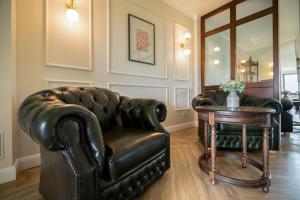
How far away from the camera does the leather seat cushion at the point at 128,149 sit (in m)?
1.04

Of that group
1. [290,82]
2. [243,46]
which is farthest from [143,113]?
[290,82]

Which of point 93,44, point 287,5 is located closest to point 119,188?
point 93,44

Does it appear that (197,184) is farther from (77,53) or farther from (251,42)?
(251,42)

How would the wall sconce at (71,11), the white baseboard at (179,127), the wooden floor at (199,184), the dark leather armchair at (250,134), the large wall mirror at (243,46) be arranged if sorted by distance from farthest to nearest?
the white baseboard at (179,127) → the large wall mirror at (243,46) → the dark leather armchair at (250,134) → the wall sconce at (71,11) → the wooden floor at (199,184)

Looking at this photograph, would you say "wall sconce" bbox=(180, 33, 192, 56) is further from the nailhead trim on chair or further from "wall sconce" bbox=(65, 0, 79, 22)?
the nailhead trim on chair

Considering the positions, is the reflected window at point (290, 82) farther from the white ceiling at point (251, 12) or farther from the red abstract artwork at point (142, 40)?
the red abstract artwork at point (142, 40)

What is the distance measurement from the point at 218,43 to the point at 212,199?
11.9 feet

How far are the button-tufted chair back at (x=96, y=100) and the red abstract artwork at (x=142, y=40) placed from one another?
1.39m

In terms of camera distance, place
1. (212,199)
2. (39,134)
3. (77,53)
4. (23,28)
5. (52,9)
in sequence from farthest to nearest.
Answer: (77,53) < (52,9) < (23,28) < (212,199) < (39,134)

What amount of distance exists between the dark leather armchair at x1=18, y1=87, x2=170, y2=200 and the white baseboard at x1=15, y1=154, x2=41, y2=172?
737mm

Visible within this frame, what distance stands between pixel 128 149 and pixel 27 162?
1.44m

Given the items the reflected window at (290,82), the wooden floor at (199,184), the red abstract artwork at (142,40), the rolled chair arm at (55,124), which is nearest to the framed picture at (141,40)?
the red abstract artwork at (142,40)

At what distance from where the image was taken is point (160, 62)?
3383 mm

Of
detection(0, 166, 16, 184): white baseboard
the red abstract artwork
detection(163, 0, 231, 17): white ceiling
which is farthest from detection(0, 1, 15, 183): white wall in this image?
detection(163, 0, 231, 17): white ceiling
